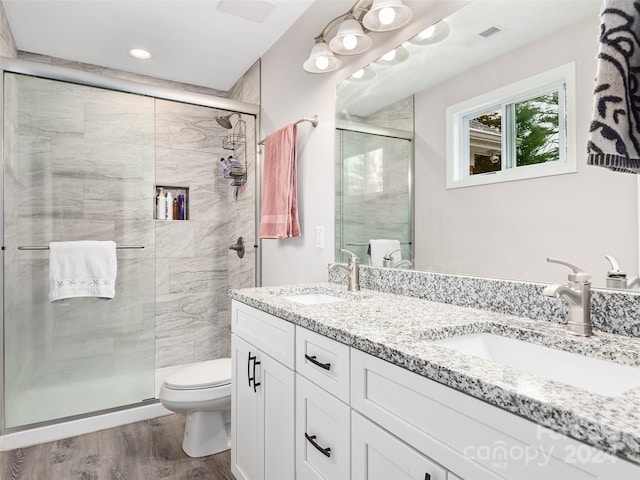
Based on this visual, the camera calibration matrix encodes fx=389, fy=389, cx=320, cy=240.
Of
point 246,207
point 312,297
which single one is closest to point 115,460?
point 312,297

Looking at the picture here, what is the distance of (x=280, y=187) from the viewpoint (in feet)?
7.58

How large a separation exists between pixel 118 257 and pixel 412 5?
86.6 inches

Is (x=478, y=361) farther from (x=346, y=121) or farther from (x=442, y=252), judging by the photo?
(x=346, y=121)

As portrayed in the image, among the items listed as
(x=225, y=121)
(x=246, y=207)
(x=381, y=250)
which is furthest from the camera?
(x=225, y=121)

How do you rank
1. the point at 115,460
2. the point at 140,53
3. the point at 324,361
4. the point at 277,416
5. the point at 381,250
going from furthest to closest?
the point at 140,53 < the point at 115,460 < the point at 381,250 < the point at 277,416 < the point at 324,361

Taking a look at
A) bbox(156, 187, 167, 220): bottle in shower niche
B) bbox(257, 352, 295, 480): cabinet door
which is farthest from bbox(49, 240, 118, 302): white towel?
bbox(257, 352, 295, 480): cabinet door

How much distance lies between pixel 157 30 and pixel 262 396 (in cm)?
223

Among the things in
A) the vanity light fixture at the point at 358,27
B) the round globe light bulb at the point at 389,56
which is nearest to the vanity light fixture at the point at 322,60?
the vanity light fixture at the point at 358,27

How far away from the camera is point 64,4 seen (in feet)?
6.95

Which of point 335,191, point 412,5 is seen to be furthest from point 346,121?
point 412,5

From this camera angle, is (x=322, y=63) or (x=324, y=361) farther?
(x=322, y=63)

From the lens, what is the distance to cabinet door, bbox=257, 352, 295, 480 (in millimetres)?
1277

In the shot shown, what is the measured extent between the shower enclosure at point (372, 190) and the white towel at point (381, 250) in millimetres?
23

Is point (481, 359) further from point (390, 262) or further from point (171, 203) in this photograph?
point (171, 203)
